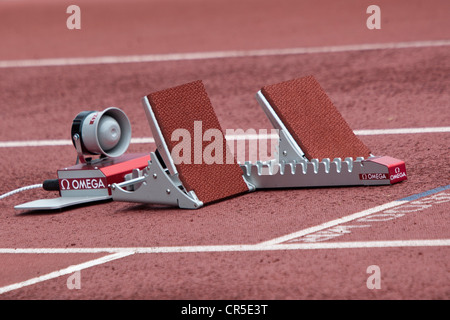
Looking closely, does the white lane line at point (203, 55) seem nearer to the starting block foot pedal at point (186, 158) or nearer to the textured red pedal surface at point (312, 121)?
the textured red pedal surface at point (312, 121)

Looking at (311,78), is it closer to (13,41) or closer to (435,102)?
(435,102)

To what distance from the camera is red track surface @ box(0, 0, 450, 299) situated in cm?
452

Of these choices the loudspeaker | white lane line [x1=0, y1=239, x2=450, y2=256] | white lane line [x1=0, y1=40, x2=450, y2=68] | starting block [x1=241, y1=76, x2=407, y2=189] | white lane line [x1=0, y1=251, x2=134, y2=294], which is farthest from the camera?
white lane line [x1=0, y1=40, x2=450, y2=68]

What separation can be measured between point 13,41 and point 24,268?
10.7 metres

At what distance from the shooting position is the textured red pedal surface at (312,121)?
6.16 m

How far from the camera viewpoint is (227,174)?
6074 millimetres

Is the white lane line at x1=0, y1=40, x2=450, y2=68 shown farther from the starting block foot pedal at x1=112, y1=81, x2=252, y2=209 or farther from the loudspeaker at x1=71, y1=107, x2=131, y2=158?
the starting block foot pedal at x1=112, y1=81, x2=252, y2=209

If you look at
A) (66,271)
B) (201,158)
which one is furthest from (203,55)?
(66,271)

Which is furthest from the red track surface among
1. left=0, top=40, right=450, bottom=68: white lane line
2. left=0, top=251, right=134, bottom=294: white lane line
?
left=0, top=40, right=450, bottom=68: white lane line

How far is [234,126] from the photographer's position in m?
8.74

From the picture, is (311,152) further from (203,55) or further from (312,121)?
(203,55)

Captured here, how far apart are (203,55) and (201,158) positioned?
21.2 ft

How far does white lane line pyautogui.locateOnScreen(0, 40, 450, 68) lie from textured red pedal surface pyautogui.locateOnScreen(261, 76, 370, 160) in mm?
5258

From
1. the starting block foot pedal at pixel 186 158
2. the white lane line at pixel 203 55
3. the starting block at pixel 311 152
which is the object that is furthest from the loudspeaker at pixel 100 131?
the white lane line at pixel 203 55
